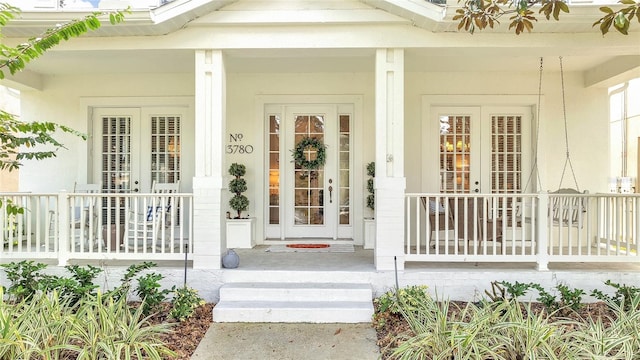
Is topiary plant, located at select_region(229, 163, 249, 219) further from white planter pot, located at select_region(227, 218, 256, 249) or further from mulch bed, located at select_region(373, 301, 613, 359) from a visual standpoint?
mulch bed, located at select_region(373, 301, 613, 359)

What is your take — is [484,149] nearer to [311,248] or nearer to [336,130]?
[336,130]

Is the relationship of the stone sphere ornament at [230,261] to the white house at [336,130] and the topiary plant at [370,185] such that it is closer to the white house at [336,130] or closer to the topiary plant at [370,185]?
the white house at [336,130]

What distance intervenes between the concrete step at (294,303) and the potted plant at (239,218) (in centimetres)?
160

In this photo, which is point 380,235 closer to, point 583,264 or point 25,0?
point 583,264

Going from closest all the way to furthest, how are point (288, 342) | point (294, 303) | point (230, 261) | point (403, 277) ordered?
point (288, 342) → point (294, 303) → point (403, 277) → point (230, 261)

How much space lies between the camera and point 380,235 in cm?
476

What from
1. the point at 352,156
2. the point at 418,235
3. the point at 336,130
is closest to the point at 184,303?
the point at 418,235

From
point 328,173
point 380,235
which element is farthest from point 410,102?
point 380,235

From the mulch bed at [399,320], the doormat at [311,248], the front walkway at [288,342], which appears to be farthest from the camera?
the doormat at [311,248]

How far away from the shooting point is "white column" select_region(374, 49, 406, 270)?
474 cm

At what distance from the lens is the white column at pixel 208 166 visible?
15.6 ft

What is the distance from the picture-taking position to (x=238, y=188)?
6363mm

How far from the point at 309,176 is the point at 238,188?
1.14 meters

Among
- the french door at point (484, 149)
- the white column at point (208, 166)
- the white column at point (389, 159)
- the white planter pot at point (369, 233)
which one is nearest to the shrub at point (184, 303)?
the white column at point (208, 166)
